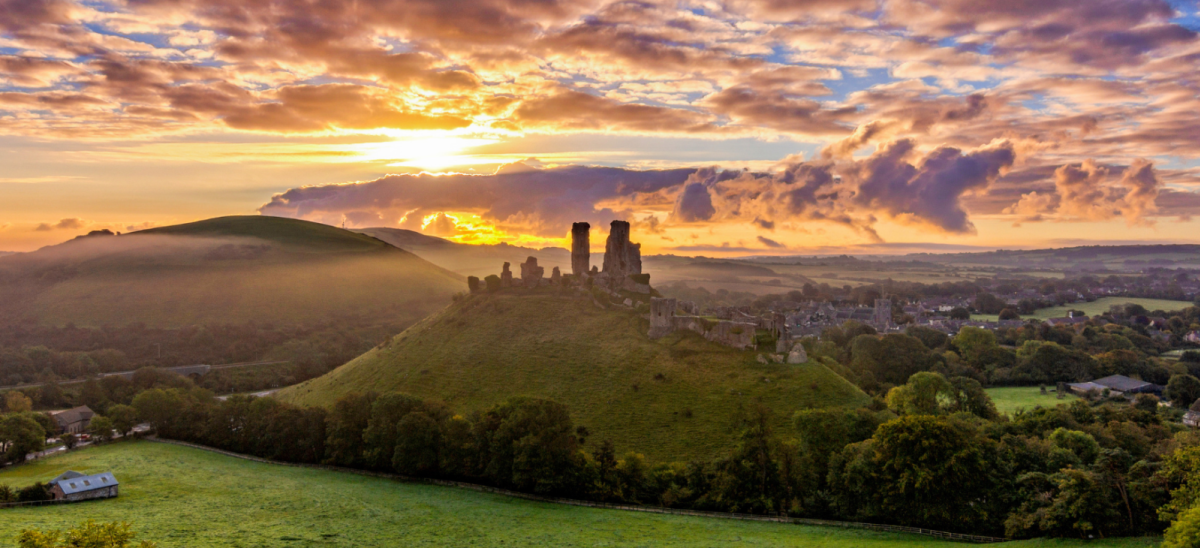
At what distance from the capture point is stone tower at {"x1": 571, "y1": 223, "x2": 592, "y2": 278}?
119812 millimetres

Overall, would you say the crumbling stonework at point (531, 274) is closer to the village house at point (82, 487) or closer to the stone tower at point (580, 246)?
the stone tower at point (580, 246)

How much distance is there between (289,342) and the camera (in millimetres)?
177125

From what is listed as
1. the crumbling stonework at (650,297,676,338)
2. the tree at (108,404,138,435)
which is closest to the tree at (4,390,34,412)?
the tree at (108,404,138,435)

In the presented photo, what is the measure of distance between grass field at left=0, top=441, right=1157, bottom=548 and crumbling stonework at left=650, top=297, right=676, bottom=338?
37.3 meters

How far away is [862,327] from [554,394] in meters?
90.0

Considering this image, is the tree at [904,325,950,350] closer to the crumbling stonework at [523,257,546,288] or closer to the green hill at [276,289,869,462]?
the green hill at [276,289,869,462]

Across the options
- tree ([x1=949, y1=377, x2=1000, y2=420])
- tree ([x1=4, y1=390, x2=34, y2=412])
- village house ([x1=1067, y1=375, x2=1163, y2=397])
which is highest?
tree ([x1=949, y1=377, x2=1000, y2=420])

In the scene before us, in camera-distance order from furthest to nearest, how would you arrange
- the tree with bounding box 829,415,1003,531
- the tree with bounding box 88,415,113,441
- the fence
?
1. the tree with bounding box 88,415,113,441
2. the tree with bounding box 829,415,1003,531
3. the fence

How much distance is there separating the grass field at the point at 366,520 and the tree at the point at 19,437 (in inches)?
317

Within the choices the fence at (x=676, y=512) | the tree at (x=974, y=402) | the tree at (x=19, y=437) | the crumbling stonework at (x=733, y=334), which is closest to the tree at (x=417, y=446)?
the fence at (x=676, y=512)

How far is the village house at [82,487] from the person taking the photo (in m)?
56.0

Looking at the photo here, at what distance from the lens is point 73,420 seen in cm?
9975

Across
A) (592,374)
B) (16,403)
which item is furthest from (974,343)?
(16,403)

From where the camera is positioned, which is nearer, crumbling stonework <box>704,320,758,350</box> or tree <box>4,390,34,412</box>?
crumbling stonework <box>704,320,758,350</box>
